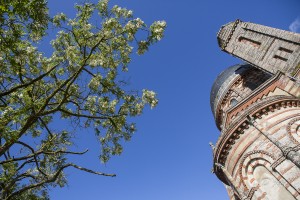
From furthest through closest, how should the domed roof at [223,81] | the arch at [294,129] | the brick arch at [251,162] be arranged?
the domed roof at [223,81], the brick arch at [251,162], the arch at [294,129]

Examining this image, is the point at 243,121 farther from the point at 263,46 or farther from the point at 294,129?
the point at 263,46

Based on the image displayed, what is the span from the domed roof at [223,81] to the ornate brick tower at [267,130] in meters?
3.31

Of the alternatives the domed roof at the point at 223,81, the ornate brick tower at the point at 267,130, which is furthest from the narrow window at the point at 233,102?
the ornate brick tower at the point at 267,130

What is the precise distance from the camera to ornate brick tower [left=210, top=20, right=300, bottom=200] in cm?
1478

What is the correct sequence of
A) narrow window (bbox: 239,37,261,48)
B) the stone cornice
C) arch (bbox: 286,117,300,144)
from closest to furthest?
arch (bbox: 286,117,300,144) < the stone cornice < narrow window (bbox: 239,37,261,48)

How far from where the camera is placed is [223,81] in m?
24.6

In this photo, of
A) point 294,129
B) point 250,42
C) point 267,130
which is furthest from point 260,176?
point 250,42

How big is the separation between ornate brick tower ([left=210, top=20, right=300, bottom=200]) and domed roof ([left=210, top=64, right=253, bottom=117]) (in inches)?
130

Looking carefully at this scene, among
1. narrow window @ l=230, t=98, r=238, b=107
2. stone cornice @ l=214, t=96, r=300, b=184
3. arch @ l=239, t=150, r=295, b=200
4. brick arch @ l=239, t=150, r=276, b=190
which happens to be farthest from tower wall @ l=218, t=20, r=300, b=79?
arch @ l=239, t=150, r=295, b=200

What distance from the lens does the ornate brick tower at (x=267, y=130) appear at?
14.8 m

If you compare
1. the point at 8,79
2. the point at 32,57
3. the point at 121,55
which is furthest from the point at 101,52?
the point at 8,79

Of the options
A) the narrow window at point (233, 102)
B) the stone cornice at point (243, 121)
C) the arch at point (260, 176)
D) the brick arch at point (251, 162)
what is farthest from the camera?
the narrow window at point (233, 102)

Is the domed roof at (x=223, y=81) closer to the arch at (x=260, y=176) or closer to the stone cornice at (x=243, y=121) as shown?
the stone cornice at (x=243, y=121)

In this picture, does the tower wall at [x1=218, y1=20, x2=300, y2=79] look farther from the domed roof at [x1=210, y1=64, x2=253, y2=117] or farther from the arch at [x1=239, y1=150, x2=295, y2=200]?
the arch at [x1=239, y1=150, x2=295, y2=200]
